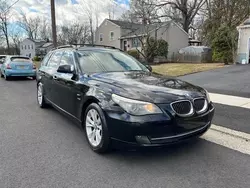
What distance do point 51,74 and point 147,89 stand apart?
2.99 meters

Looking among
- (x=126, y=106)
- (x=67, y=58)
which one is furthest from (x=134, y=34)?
(x=126, y=106)

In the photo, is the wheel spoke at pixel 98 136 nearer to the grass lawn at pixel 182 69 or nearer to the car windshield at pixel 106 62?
the car windshield at pixel 106 62

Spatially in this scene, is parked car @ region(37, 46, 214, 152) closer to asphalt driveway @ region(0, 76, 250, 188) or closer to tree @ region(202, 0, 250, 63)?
asphalt driveway @ region(0, 76, 250, 188)

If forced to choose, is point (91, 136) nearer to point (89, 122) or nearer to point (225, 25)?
point (89, 122)

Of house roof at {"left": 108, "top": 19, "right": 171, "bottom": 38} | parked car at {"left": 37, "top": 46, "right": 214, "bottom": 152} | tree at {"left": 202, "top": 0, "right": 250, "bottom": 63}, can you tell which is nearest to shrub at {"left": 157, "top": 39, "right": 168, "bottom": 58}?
house roof at {"left": 108, "top": 19, "right": 171, "bottom": 38}

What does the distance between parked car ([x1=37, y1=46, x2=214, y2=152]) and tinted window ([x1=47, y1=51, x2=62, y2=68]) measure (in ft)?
2.98

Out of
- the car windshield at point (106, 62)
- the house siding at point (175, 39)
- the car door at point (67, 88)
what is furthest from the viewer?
the house siding at point (175, 39)

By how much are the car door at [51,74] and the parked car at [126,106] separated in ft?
2.67

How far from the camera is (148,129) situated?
9.15 feet

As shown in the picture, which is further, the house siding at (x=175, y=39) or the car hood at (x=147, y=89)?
the house siding at (x=175, y=39)

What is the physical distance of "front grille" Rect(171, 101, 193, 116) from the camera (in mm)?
2912

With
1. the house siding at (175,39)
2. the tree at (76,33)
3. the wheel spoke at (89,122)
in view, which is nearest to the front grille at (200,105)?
the wheel spoke at (89,122)

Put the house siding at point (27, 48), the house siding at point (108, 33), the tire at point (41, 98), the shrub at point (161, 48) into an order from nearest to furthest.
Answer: the tire at point (41, 98) < the shrub at point (161, 48) < the house siding at point (108, 33) < the house siding at point (27, 48)

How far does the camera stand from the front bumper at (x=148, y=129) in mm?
2791
